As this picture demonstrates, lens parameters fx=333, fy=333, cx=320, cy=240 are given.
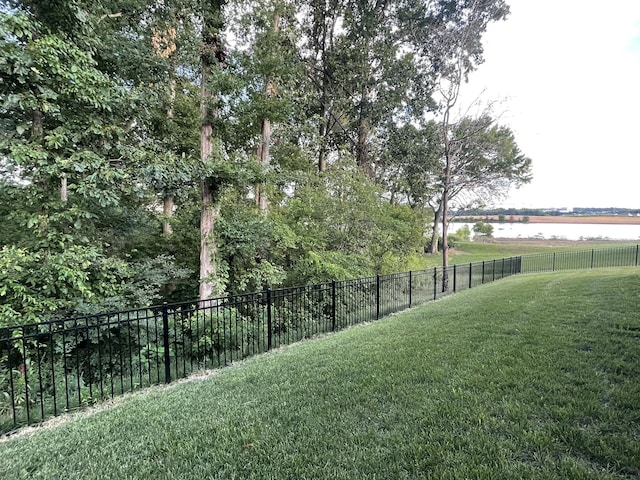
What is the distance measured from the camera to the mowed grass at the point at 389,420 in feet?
6.22

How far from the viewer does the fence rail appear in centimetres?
395

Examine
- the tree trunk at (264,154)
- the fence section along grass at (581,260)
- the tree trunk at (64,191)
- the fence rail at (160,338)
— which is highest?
the tree trunk at (264,154)

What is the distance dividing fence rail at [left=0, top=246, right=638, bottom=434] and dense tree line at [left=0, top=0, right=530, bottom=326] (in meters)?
0.65

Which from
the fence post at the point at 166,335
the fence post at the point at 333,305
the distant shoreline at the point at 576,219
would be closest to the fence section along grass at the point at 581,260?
the distant shoreline at the point at 576,219

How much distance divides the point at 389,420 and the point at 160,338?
185 inches

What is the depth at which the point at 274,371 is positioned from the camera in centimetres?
394

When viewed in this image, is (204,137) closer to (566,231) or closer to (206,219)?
(206,219)

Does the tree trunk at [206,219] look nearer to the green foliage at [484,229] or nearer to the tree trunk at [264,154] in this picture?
the tree trunk at [264,154]

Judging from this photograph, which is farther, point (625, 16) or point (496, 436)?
point (625, 16)

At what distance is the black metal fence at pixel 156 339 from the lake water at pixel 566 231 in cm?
Answer: 2798

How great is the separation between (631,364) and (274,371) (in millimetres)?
3518

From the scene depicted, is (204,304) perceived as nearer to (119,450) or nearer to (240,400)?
(240,400)

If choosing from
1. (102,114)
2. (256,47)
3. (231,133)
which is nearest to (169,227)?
(231,133)

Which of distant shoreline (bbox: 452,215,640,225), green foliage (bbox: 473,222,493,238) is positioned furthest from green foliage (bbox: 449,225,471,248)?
distant shoreline (bbox: 452,215,640,225)
